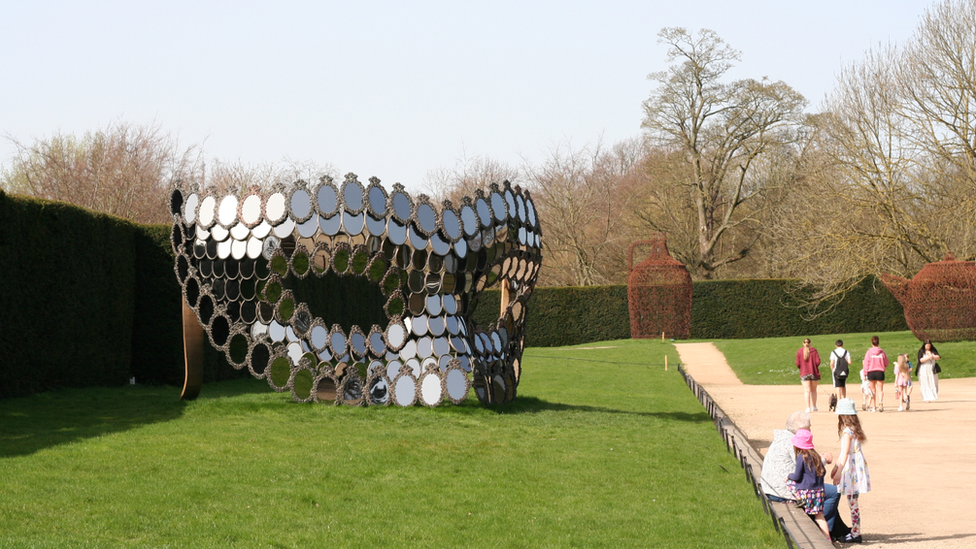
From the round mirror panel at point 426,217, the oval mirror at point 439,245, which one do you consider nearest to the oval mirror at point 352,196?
the round mirror panel at point 426,217

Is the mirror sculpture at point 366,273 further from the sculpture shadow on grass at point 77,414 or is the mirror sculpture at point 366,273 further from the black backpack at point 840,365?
the black backpack at point 840,365

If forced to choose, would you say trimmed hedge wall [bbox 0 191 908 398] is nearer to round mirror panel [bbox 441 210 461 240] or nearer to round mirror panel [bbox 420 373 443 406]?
round mirror panel [bbox 420 373 443 406]

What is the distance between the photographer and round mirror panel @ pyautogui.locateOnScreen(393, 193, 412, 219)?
12.9 metres

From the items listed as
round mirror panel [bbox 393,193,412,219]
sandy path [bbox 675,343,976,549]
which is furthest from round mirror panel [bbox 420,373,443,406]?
sandy path [bbox 675,343,976,549]

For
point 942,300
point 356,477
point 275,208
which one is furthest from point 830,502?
point 942,300

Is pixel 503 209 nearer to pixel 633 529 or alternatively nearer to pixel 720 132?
pixel 633 529

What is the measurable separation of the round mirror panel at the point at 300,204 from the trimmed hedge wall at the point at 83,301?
165 inches

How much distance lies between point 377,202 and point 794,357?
55.7 ft

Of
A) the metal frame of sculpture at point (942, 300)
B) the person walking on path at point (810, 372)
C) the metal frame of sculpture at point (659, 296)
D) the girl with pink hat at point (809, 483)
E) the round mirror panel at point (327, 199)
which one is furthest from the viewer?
the metal frame of sculpture at point (659, 296)

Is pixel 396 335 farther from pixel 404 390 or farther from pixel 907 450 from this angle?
pixel 907 450

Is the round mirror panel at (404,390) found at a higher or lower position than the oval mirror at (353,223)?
lower

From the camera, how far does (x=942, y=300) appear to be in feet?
83.8

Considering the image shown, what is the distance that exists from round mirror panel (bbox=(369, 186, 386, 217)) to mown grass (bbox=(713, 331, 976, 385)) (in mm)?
13532

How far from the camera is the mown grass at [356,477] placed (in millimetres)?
6520
